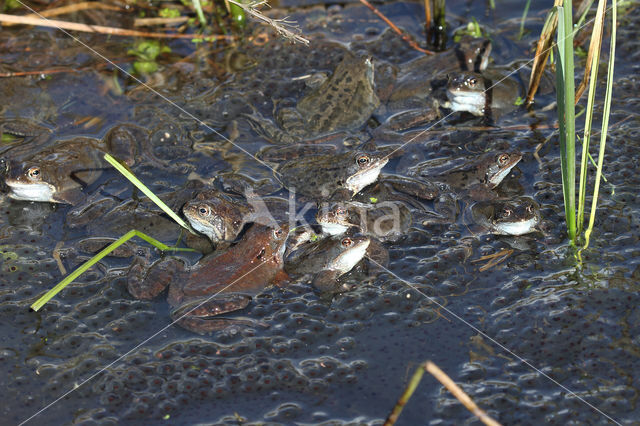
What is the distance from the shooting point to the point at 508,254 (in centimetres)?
493

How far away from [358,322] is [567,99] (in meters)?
2.09

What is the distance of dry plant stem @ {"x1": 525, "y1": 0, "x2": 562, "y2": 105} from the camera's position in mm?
5473

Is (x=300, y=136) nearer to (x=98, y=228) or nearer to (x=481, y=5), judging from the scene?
(x=98, y=228)

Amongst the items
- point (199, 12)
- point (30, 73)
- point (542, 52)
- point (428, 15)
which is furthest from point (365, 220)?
point (30, 73)

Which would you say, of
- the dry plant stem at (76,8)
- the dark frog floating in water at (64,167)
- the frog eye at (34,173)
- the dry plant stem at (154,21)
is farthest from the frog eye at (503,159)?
the dry plant stem at (76,8)

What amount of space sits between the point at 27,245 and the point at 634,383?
4.73 meters

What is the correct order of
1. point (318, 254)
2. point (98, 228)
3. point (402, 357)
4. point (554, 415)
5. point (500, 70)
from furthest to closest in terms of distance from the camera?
point (500, 70) < point (98, 228) < point (318, 254) < point (402, 357) < point (554, 415)

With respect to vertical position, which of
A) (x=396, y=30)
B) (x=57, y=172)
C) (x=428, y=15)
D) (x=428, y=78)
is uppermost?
(x=428, y=15)

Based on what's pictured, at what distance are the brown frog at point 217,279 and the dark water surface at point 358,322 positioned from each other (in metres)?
0.13

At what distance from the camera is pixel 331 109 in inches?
243

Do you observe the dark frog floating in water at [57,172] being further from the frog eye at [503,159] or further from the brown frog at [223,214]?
the frog eye at [503,159]

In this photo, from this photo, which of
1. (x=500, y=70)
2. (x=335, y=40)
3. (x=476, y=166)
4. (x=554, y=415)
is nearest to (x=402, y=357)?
(x=554, y=415)

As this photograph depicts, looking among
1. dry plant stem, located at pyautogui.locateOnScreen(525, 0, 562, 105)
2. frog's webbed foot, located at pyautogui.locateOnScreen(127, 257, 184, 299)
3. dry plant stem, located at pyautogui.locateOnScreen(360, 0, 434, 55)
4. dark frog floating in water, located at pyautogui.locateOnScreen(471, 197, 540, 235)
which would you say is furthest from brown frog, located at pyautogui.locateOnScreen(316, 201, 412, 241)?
dry plant stem, located at pyautogui.locateOnScreen(360, 0, 434, 55)

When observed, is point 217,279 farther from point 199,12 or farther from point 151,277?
point 199,12
